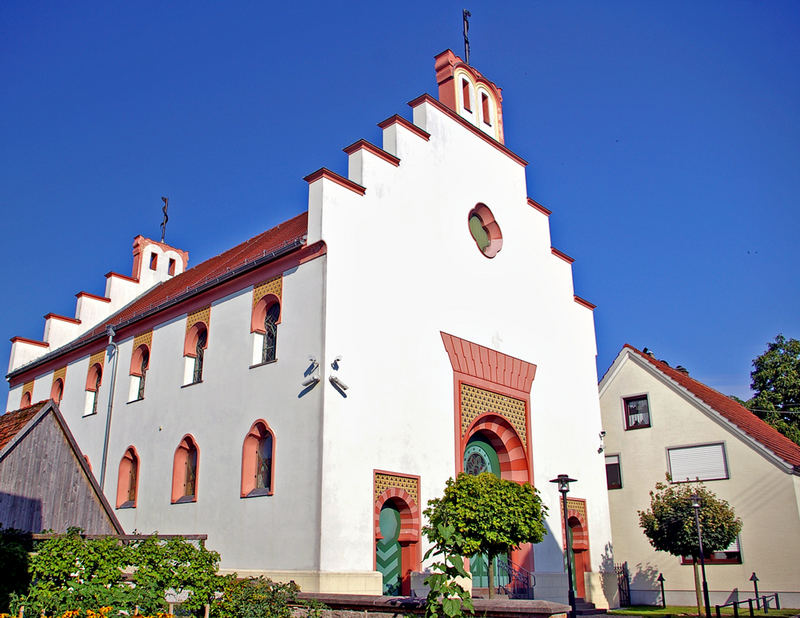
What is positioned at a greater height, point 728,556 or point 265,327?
point 265,327

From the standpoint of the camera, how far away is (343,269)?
1541cm

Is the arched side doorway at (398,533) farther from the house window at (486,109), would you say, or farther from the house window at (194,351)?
the house window at (486,109)

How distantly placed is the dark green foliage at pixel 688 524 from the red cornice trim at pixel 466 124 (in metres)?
10.9

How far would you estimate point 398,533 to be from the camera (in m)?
15.5

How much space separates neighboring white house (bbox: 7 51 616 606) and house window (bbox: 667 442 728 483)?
4400 mm

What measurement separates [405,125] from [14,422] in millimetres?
11225

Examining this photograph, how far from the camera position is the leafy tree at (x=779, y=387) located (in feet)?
102

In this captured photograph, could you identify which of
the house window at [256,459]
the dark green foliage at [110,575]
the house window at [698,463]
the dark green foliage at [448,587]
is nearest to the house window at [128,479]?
the house window at [256,459]

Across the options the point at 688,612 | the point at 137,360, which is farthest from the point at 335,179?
the point at 688,612

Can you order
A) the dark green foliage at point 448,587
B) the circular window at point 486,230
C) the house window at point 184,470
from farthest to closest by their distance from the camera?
the circular window at point 486,230, the house window at point 184,470, the dark green foliage at point 448,587

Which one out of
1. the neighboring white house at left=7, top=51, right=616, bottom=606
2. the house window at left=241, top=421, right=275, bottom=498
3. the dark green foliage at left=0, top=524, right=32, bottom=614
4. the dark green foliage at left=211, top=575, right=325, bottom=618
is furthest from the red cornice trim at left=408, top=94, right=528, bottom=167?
the dark green foliage at left=0, top=524, right=32, bottom=614

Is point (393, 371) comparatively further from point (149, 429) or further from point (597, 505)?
point (597, 505)

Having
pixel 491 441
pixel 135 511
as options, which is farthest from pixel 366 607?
pixel 135 511

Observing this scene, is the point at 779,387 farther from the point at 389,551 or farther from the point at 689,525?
the point at 389,551
